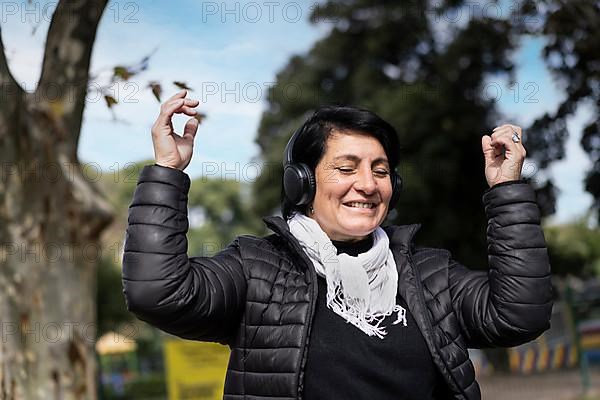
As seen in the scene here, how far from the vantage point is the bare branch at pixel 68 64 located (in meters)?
5.69

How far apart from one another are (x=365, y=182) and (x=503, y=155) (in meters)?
0.44

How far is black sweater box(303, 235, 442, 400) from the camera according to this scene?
2.15 metres

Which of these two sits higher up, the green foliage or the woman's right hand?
the woman's right hand

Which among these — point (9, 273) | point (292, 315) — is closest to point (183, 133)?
point (292, 315)

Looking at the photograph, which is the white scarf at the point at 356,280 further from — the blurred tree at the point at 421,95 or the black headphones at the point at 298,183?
the blurred tree at the point at 421,95

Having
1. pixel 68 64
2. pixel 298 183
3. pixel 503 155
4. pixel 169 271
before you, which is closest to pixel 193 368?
pixel 68 64

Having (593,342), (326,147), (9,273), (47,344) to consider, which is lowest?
(593,342)

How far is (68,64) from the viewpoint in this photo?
5770 millimetres

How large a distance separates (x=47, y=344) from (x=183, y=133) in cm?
365

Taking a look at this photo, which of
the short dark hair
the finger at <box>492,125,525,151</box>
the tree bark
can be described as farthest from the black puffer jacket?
the tree bark

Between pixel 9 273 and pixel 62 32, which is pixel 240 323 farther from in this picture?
pixel 62 32

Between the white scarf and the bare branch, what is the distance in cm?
376

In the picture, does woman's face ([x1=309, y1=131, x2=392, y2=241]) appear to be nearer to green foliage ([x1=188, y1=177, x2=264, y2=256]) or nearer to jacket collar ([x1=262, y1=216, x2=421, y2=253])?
jacket collar ([x1=262, y1=216, x2=421, y2=253])

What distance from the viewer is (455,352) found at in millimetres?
2234
